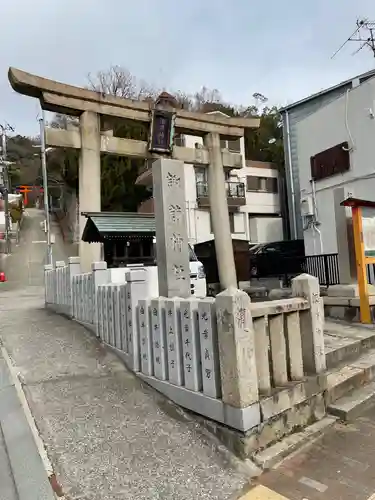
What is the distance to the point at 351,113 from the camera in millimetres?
13625

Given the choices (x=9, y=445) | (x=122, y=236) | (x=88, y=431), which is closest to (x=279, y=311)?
(x=88, y=431)

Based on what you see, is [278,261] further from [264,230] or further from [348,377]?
[264,230]

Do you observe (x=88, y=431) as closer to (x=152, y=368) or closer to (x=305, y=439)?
(x=152, y=368)

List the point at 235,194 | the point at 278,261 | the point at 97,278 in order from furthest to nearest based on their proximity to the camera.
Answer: the point at 235,194
the point at 278,261
the point at 97,278

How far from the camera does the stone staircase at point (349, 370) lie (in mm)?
4279

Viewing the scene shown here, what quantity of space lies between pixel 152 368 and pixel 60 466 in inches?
62.4

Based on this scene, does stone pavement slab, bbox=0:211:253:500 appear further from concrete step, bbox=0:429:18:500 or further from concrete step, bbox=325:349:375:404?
concrete step, bbox=325:349:375:404

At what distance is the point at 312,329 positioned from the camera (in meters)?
4.28

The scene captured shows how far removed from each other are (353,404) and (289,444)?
1.16 metres

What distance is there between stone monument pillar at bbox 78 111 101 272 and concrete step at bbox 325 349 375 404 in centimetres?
584

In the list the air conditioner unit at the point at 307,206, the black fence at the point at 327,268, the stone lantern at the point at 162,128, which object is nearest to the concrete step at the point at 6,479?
the stone lantern at the point at 162,128

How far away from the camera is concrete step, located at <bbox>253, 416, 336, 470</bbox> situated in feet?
10.7

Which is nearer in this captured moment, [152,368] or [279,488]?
[279,488]

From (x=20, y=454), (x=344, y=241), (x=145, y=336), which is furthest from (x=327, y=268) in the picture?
(x=20, y=454)
